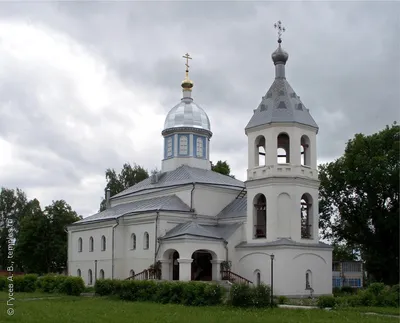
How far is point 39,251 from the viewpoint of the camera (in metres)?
51.8

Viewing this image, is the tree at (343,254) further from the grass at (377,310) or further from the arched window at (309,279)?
the grass at (377,310)

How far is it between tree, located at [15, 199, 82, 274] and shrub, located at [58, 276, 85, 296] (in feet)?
67.7

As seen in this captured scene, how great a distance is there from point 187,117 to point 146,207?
7715 mm

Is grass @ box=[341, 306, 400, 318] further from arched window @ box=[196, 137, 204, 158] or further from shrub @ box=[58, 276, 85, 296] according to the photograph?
arched window @ box=[196, 137, 204, 158]

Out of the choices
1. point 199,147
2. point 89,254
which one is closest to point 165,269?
point 89,254

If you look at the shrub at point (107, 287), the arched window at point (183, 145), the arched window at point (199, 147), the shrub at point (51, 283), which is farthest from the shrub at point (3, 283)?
the arched window at point (199, 147)

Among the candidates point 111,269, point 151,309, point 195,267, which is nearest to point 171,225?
point 195,267

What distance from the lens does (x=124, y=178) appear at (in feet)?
197

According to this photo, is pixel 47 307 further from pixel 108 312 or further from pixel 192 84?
pixel 192 84

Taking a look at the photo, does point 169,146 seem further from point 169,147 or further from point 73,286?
point 73,286

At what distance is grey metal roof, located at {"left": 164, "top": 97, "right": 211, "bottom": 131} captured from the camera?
41469mm

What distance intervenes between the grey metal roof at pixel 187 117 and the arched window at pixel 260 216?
992cm

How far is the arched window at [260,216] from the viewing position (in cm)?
3272

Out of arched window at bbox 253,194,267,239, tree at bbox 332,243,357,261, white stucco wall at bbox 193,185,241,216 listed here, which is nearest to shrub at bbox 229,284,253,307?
arched window at bbox 253,194,267,239
